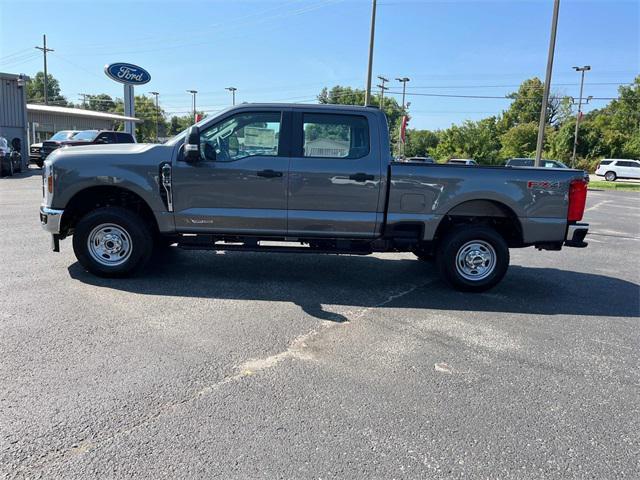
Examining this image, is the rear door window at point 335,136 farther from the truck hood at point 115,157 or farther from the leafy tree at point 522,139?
the leafy tree at point 522,139

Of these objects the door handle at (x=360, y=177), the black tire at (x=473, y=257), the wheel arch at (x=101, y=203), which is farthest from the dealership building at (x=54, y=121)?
the black tire at (x=473, y=257)

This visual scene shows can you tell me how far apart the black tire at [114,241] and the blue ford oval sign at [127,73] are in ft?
66.4

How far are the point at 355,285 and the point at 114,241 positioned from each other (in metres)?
2.94

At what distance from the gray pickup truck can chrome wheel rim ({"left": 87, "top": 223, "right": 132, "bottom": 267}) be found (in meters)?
0.01

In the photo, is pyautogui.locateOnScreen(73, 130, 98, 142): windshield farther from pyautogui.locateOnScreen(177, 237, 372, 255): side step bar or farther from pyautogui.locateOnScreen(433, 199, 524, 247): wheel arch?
pyautogui.locateOnScreen(433, 199, 524, 247): wheel arch

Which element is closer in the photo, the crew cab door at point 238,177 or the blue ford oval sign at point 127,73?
the crew cab door at point 238,177

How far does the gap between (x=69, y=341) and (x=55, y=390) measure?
0.87m

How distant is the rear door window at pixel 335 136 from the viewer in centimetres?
593

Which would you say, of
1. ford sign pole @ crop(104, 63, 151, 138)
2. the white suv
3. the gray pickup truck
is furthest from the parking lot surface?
the white suv

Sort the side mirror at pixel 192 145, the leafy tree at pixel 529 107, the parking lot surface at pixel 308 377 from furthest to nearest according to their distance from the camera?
the leafy tree at pixel 529 107 < the side mirror at pixel 192 145 < the parking lot surface at pixel 308 377

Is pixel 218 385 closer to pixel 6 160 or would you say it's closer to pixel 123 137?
pixel 6 160

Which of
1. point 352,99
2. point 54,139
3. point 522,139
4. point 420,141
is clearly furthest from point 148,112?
point 54,139

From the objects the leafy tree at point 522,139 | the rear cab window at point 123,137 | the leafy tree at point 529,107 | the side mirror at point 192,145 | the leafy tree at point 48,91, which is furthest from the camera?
the leafy tree at point 48,91

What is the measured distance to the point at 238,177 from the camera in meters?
5.83
